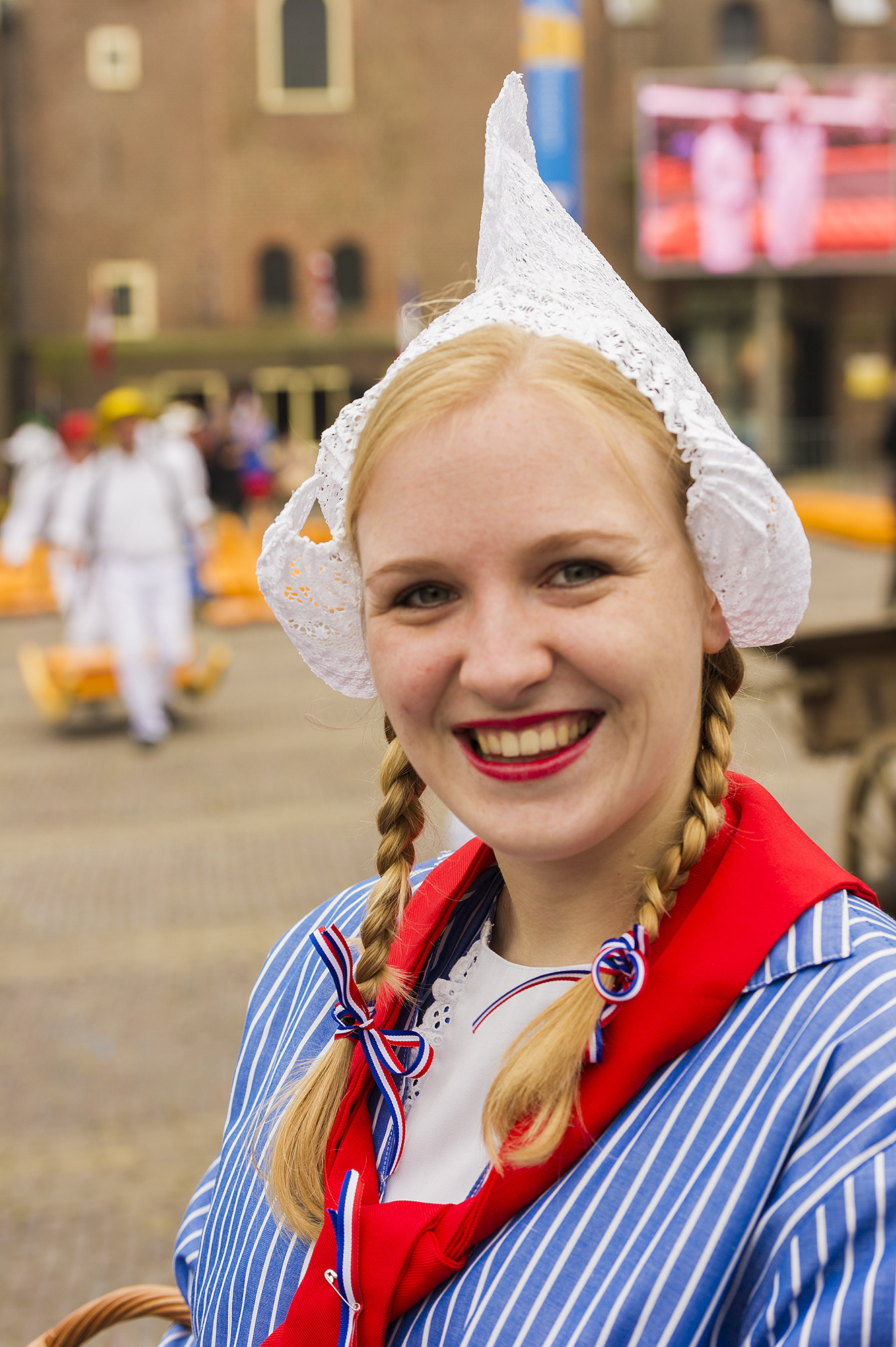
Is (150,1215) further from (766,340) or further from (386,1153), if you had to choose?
(766,340)

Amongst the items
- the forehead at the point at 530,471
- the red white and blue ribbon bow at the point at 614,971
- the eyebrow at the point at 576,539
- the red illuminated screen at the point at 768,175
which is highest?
the red illuminated screen at the point at 768,175

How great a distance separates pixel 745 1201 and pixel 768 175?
29137 mm

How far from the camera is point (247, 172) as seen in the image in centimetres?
3102

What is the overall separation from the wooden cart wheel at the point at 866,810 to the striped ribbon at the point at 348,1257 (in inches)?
136

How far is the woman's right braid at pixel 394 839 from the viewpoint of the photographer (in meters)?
1.46

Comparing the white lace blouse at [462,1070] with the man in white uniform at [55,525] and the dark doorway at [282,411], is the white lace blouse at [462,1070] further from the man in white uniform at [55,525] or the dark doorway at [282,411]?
the dark doorway at [282,411]

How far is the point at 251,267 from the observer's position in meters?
31.3

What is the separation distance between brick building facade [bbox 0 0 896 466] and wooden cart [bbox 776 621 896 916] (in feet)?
88.9

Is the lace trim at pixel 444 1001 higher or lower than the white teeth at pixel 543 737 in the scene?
lower

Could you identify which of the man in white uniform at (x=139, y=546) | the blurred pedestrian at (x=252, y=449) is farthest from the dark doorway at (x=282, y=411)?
the man in white uniform at (x=139, y=546)

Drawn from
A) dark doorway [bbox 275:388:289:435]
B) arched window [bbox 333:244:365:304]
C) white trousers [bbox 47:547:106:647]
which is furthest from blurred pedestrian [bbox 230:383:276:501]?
white trousers [bbox 47:547:106:647]

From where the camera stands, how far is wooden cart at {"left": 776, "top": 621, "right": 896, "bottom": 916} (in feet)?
14.5

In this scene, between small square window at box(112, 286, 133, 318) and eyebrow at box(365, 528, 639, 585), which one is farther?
small square window at box(112, 286, 133, 318)

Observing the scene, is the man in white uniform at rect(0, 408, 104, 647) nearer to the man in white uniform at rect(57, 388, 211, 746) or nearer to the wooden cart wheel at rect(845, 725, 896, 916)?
the man in white uniform at rect(57, 388, 211, 746)
